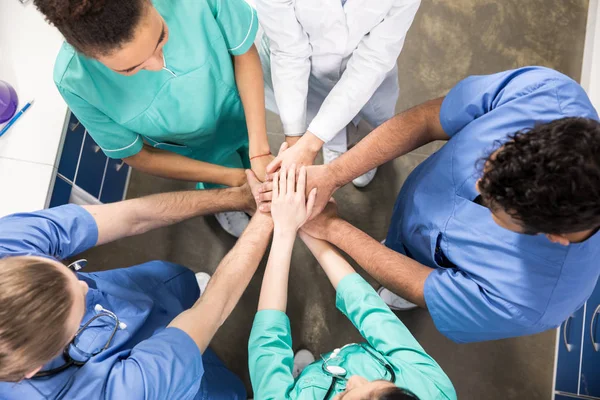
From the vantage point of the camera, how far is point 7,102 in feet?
5.06

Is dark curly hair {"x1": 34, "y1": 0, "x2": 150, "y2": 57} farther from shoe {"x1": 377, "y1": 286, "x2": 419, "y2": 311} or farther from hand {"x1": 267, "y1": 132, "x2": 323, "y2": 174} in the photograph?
shoe {"x1": 377, "y1": 286, "x2": 419, "y2": 311}

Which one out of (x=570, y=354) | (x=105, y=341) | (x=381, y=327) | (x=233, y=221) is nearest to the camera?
(x=105, y=341)

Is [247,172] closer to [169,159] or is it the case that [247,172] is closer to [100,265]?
[169,159]

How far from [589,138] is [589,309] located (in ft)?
4.30

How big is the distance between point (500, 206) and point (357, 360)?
610 mm

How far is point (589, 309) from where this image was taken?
1.88 meters

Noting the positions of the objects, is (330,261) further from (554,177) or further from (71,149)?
(71,149)

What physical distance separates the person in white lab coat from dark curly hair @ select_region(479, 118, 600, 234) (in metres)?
0.62

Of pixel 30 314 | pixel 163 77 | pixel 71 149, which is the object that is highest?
pixel 163 77

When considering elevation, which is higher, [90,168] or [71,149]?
[71,149]

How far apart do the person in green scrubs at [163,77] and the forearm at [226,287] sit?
24cm

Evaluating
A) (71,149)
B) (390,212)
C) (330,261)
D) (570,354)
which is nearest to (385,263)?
(330,261)

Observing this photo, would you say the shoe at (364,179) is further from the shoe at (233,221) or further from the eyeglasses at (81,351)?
the eyeglasses at (81,351)

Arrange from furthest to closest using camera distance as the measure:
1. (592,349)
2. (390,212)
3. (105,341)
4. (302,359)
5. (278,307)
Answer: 1. (390,212)
2. (302,359)
3. (592,349)
4. (278,307)
5. (105,341)
